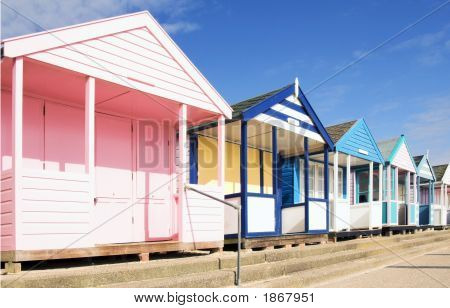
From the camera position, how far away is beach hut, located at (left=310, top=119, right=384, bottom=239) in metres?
12.5

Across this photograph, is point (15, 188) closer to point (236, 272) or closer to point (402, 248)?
point (236, 272)

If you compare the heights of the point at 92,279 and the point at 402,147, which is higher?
the point at 402,147

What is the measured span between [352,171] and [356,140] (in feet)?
10.5

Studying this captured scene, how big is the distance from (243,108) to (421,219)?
1542cm

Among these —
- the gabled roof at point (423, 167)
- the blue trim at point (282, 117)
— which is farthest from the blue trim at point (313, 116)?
the gabled roof at point (423, 167)

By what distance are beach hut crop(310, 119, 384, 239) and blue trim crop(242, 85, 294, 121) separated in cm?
321

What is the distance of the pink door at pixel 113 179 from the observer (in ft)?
25.2

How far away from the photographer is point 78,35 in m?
6.00

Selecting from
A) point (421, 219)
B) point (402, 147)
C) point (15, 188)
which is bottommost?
point (421, 219)

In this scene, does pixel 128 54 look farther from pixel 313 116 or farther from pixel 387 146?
pixel 387 146

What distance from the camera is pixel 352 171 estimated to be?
16547mm

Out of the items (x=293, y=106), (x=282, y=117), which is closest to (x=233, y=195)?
(x=282, y=117)

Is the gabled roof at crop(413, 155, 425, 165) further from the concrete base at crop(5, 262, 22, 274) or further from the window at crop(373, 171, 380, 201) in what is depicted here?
the concrete base at crop(5, 262, 22, 274)
